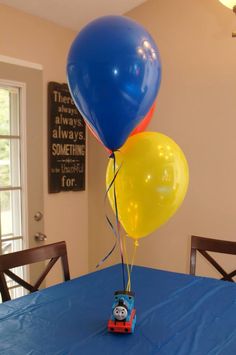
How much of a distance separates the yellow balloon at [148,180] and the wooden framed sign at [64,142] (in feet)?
4.55

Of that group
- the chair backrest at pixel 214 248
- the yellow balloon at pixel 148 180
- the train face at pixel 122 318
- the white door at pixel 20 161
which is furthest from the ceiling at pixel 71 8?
the train face at pixel 122 318

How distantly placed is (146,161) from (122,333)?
61cm

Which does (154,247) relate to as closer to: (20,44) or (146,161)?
(146,161)

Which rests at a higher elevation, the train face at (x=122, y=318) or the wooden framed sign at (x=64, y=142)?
the wooden framed sign at (x=64, y=142)

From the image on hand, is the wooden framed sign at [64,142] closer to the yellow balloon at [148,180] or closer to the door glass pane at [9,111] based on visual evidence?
A: the door glass pane at [9,111]

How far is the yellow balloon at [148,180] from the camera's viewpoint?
51.1 inches

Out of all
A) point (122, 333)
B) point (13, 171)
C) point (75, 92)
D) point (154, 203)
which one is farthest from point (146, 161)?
point (13, 171)

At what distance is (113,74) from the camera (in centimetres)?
112

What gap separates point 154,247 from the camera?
2.76 m

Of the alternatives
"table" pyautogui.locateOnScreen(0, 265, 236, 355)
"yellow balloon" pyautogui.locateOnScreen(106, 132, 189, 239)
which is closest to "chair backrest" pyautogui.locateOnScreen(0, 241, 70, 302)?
"table" pyautogui.locateOnScreen(0, 265, 236, 355)

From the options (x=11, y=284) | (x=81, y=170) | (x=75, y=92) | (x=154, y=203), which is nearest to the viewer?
(x=75, y=92)

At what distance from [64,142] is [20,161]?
46cm

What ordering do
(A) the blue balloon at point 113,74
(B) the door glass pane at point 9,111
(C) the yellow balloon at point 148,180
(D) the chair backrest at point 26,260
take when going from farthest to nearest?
(B) the door glass pane at point 9,111 → (D) the chair backrest at point 26,260 → (C) the yellow balloon at point 148,180 → (A) the blue balloon at point 113,74

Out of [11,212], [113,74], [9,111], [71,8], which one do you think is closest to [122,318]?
[113,74]
